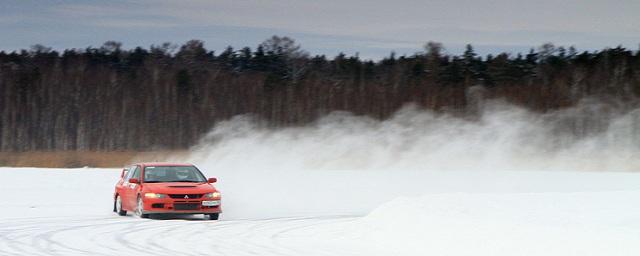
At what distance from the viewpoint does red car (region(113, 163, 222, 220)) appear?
2106cm

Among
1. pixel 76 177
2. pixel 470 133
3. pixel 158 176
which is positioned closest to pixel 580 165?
pixel 470 133

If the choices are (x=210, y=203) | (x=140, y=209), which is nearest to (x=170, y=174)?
(x=140, y=209)

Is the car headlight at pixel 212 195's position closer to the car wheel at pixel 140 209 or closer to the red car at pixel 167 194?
the red car at pixel 167 194

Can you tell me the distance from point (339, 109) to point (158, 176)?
247 ft

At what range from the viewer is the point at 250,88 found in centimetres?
10625

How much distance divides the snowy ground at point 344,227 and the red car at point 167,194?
1.19 ft

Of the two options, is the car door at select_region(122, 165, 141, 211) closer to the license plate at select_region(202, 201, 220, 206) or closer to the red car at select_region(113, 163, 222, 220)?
the red car at select_region(113, 163, 222, 220)

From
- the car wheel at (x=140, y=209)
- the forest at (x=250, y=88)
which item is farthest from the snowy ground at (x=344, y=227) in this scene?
the forest at (x=250, y=88)

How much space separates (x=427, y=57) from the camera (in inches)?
4616

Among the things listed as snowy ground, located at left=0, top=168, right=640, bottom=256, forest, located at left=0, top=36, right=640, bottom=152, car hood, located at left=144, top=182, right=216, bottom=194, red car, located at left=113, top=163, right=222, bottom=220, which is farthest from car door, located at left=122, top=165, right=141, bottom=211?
forest, located at left=0, top=36, right=640, bottom=152

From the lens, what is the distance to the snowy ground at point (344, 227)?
13.8 meters

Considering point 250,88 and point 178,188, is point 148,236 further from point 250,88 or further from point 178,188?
point 250,88

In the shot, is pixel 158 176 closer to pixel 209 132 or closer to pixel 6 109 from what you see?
pixel 209 132

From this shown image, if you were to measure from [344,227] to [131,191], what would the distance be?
6.04 metres
